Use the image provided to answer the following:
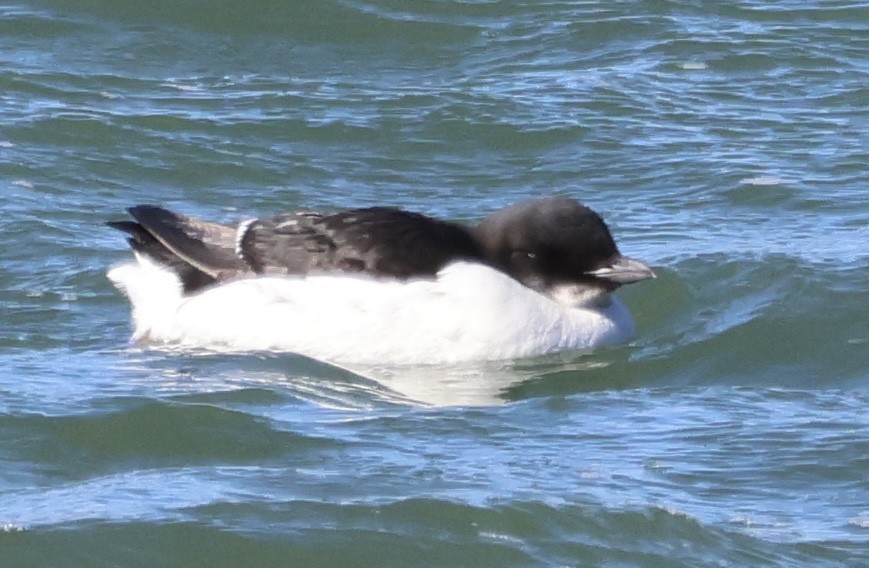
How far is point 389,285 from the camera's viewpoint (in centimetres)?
1121

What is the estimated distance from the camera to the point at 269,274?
453 inches

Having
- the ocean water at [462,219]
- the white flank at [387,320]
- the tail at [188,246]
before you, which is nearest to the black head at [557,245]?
the white flank at [387,320]

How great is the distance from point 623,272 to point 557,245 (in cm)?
39

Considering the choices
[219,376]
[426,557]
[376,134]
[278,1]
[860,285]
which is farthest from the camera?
[278,1]

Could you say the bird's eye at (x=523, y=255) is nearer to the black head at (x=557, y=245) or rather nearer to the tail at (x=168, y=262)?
the black head at (x=557, y=245)

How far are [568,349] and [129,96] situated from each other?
6.30 metres

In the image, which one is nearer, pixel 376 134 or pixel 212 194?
pixel 212 194

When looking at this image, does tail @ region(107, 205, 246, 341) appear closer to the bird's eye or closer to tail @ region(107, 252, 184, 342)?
tail @ region(107, 252, 184, 342)

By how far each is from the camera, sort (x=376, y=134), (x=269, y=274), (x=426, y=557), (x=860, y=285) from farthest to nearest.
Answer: (x=376, y=134) → (x=860, y=285) → (x=269, y=274) → (x=426, y=557)

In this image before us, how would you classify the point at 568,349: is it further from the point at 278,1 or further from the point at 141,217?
the point at 278,1

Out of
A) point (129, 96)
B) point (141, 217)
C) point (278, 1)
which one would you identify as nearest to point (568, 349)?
point (141, 217)

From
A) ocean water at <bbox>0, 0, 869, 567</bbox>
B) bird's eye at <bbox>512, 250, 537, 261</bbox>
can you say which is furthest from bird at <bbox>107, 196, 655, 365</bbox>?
ocean water at <bbox>0, 0, 869, 567</bbox>

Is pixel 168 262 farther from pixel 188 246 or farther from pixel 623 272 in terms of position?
pixel 623 272

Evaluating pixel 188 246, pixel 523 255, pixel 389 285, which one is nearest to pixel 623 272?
pixel 523 255
